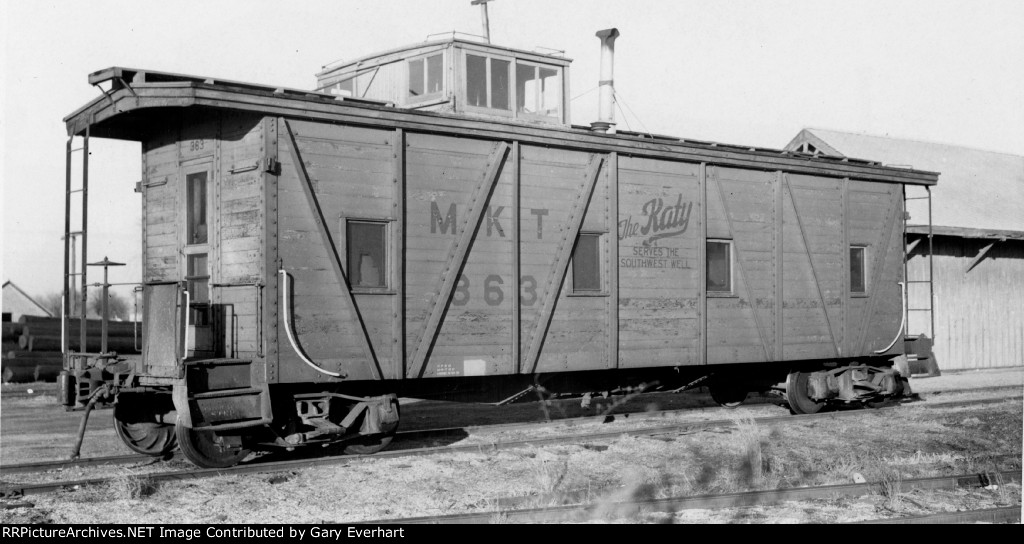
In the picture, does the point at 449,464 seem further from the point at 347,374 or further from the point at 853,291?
the point at 853,291

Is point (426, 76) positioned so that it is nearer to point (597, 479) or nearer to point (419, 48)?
point (419, 48)

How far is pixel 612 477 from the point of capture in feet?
29.6

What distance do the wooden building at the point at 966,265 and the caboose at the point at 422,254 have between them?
940cm

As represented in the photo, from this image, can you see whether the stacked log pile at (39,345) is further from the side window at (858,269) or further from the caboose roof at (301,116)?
the side window at (858,269)

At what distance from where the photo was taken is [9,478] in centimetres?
896

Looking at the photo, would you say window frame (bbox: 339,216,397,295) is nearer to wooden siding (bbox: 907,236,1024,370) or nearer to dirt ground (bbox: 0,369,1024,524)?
dirt ground (bbox: 0,369,1024,524)

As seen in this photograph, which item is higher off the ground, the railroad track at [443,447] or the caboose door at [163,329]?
the caboose door at [163,329]

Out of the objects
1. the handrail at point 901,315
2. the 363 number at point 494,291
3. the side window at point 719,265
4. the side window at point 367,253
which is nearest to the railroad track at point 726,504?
the side window at point 367,253

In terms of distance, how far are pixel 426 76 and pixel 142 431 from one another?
5759mm

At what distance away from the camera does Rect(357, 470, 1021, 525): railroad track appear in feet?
22.6

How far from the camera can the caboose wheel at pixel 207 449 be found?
896 cm

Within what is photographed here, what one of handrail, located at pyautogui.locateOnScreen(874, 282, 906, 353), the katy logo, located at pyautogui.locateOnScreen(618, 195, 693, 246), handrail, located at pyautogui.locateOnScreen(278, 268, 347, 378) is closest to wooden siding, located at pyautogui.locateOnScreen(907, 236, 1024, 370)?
handrail, located at pyautogui.locateOnScreen(874, 282, 906, 353)

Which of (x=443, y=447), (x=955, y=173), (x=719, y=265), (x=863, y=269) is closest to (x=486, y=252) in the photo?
(x=443, y=447)

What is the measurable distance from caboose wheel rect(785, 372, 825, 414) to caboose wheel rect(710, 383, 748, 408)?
96 centimetres
